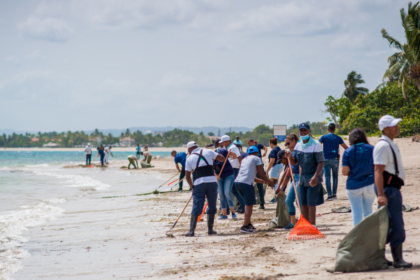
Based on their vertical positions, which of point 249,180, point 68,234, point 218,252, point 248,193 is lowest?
point 68,234

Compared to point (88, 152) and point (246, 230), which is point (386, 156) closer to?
point (246, 230)

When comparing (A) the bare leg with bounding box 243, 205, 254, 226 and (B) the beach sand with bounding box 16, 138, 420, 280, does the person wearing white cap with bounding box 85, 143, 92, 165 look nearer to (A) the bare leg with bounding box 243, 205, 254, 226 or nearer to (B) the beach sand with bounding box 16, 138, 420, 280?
(B) the beach sand with bounding box 16, 138, 420, 280

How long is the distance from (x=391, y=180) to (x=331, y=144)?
603cm

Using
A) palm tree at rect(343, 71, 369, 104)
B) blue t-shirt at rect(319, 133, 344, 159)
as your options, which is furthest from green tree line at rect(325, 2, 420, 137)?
blue t-shirt at rect(319, 133, 344, 159)

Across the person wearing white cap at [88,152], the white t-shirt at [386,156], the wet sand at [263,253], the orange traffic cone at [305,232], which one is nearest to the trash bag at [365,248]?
the wet sand at [263,253]

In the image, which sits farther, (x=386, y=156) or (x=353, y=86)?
(x=353, y=86)

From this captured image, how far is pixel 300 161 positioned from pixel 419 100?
31.6 meters

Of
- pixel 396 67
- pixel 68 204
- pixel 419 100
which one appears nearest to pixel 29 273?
pixel 68 204

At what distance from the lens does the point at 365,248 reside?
448 cm

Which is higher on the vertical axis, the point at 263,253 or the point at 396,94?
the point at 396,94

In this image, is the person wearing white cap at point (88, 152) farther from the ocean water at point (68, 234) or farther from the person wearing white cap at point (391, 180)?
the person wearing white cap at point (391, 180)

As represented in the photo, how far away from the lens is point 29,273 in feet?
18.7

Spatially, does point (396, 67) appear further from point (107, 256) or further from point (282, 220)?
point (107, 256)

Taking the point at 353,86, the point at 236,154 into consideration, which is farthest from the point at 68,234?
the point at 353,86
